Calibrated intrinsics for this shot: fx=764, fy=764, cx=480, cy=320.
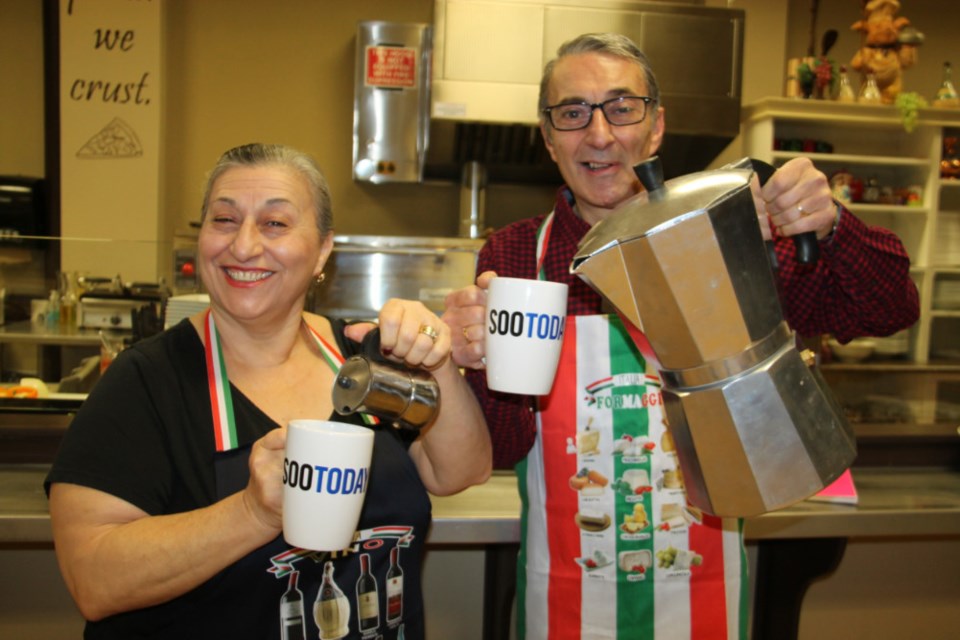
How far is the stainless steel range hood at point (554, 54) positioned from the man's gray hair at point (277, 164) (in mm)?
2671

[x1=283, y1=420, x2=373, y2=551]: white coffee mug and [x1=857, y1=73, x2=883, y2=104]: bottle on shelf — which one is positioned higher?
[x1=857, y1=73, x2=883, y2=104]: bottle on shelf

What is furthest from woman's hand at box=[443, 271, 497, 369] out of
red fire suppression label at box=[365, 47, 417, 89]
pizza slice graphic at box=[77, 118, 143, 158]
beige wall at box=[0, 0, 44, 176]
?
beige wall at box=[0, 0, 44, 176]

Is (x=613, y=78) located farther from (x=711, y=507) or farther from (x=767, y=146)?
(x=767, y=146)

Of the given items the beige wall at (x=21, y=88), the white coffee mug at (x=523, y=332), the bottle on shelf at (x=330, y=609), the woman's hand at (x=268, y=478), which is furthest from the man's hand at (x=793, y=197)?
the beige wall at (x=21, y=88)

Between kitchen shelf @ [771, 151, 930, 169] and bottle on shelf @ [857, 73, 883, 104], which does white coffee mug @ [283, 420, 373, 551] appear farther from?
bottle on shelf @ [857, 73, 883, 104]

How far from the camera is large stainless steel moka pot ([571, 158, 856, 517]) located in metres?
0.73

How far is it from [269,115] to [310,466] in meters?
4.22

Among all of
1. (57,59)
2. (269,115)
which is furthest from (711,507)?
(57,59)

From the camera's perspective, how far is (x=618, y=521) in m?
1.27

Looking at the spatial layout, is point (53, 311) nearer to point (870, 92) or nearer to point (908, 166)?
point (870, 92)

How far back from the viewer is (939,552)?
1917mm

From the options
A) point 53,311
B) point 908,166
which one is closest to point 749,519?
point 53,311

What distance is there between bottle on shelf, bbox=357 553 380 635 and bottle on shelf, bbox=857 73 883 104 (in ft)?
13.7

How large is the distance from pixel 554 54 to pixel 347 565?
10.6 ft
